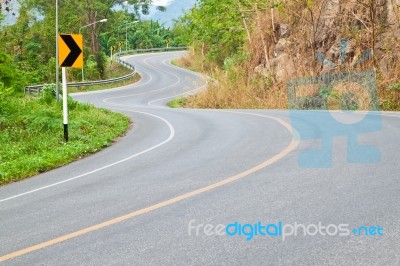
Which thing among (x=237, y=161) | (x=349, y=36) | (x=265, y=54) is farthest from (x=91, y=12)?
(x=237, y=161)

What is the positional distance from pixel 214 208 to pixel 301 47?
23.9m

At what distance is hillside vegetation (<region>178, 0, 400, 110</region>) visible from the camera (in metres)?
22.8

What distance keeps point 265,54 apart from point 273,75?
2280mm

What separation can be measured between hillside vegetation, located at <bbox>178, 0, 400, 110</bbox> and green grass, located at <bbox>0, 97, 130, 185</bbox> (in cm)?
1181

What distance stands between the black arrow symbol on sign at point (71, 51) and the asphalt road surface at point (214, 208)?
3.02 meters

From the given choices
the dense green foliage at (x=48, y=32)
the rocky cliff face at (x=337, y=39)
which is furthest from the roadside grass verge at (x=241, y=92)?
the dense green foliage at (x=48, y=32)

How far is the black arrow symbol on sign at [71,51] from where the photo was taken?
1226 cm

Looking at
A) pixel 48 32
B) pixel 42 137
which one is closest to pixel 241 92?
pixel 42 137

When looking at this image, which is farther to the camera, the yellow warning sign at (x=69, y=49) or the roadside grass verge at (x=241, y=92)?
the roadside grass verge at (x=241, y=92)

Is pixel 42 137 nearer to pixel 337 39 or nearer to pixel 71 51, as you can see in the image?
pixel 71 51

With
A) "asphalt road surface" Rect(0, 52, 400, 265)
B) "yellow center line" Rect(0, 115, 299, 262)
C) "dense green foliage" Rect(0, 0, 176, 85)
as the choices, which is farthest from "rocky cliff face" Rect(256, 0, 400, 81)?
"dense green foliage" Rect(0, 0, 176, 85)

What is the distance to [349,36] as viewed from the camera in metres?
25.1

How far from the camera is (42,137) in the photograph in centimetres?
1375

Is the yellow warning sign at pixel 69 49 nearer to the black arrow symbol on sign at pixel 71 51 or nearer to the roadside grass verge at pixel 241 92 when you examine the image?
the black arrow symbol on sign at pixel 71 51
